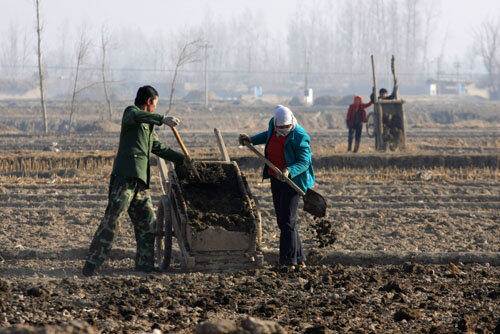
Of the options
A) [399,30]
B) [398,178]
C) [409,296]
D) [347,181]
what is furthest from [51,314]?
[399,30]

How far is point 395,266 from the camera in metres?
7.47

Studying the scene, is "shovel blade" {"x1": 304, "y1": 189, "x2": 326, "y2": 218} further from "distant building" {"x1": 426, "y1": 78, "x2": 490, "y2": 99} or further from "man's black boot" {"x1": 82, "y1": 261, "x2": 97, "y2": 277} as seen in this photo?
"distant building" {"x1": 426, "y1": 78, "x2": 490, "y2": 99}

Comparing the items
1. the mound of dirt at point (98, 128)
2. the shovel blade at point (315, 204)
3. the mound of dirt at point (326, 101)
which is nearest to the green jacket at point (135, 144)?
the shovel blade at point (315, 204)

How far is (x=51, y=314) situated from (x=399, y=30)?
12235 cm

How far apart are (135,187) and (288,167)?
140 centimetres

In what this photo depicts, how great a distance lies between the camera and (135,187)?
718 cm

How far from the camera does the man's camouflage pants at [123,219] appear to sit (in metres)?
7.04

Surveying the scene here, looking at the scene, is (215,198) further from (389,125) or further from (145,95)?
(389,125)

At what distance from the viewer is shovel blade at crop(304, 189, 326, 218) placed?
7.46 metres

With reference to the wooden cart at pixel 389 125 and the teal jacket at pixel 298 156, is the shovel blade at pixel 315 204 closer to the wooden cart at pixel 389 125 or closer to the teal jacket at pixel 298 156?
the teal jacket at pixel 298 156

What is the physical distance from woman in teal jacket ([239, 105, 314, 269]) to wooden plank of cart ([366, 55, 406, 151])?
36.3 feet

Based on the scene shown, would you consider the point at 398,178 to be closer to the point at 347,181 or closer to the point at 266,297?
the point at 347,181

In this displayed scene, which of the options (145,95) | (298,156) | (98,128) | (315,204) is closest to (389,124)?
(315,204)

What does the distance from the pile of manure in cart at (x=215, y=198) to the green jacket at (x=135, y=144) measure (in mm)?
429
